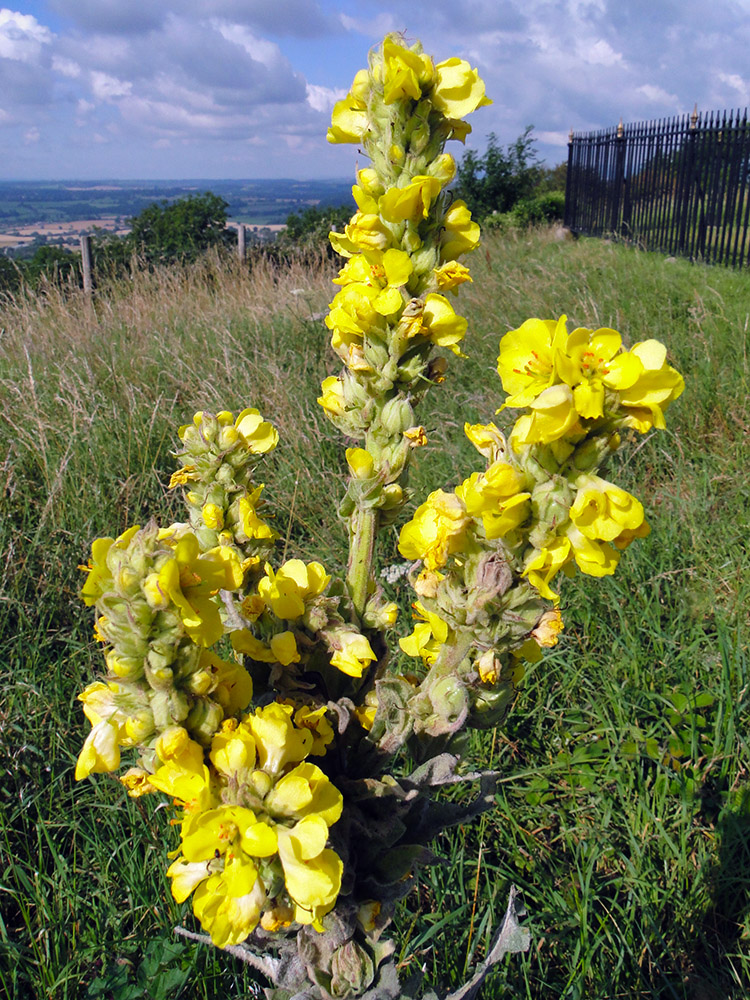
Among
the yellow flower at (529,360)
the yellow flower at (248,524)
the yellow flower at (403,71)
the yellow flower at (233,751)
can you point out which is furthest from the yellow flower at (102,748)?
the yellow flower at (403,71)

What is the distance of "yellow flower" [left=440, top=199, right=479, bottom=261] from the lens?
1.01 m

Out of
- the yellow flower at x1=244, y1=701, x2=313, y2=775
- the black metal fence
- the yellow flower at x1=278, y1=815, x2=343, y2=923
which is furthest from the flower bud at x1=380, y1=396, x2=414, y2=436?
the black metal fence

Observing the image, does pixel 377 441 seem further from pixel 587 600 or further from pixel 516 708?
pixel 587 600

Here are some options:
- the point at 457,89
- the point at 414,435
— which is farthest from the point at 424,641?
the point at 457,89

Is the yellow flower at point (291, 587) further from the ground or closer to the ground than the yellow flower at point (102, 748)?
further from the ground

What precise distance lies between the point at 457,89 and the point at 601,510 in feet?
2.02

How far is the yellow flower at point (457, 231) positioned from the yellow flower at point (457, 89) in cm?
12

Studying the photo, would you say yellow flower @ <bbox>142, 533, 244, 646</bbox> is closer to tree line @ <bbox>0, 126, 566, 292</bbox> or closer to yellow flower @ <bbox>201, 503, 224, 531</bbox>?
yellow flower @ <bbox>201, 503, 224, 531</bbox>

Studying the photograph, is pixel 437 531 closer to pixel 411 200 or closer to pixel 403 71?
pixel 411 200

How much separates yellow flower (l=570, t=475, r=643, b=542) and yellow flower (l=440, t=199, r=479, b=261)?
1.45 feet

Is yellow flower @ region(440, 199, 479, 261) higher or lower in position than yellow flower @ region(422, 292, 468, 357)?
higher

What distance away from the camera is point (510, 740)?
2721 millimetres

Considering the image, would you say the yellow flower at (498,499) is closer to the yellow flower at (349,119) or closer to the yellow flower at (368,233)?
the yellow flower at (368,233)

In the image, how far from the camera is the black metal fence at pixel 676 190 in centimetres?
1064
